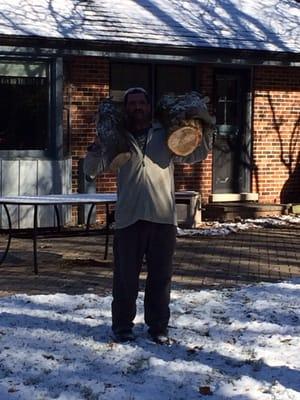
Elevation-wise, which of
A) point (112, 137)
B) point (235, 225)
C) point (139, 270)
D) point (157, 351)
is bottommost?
point (157, 351)

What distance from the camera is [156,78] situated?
12.8 m

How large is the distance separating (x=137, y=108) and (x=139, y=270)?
115 centimetres

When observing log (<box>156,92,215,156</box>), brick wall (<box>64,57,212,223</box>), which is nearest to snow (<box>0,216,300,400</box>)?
log (<box>156,92,215,156</box>)

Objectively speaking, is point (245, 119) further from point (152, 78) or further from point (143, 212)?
point (143, 212)

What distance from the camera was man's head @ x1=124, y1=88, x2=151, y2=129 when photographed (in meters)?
5.53

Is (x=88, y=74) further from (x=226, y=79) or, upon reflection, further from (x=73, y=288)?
(x=73, y=288)

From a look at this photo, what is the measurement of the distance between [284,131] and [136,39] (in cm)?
354

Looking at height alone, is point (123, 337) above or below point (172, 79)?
below

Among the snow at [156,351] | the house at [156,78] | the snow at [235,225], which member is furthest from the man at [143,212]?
the house at [156,78]

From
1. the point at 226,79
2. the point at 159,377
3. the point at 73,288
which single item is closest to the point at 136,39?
the point at 226,79

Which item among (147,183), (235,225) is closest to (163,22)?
(235,225)

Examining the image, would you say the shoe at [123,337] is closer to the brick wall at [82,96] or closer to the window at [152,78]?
the brick wall at [82,96]

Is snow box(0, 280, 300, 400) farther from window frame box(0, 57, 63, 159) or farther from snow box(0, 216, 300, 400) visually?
window frame box(0, 57, 63, 159)

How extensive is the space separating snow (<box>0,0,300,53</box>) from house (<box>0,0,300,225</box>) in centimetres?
2
